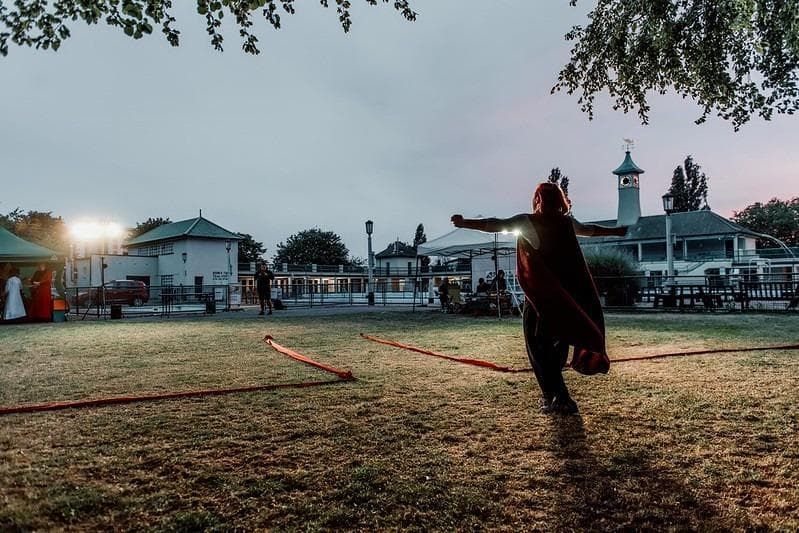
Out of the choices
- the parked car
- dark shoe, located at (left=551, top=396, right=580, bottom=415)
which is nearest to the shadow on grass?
dark shoe, located at (left=551, top=396, right=580, bottom=415)

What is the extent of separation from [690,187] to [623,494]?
231 feet

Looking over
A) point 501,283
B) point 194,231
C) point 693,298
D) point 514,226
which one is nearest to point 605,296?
point 693,298

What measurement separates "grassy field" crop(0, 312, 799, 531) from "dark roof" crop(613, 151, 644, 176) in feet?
164

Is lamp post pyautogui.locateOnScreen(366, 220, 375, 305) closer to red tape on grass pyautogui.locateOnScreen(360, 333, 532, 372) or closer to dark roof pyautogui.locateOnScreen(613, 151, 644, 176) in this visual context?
red tape on grass pyautogui.locateOnScreen(360, 333, 532, 372)

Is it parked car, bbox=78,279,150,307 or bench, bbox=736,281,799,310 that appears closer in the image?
bench, bbox=736,281,799,310

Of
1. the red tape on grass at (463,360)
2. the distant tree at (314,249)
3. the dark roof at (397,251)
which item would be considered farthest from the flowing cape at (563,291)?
the dark roof at (397,251)

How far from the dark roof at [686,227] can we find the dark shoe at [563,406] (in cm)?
4376

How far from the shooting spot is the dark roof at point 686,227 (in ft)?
149

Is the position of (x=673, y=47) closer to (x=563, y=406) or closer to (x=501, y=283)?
(x=563, y=406)

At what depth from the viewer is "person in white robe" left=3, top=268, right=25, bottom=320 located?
1456 cm

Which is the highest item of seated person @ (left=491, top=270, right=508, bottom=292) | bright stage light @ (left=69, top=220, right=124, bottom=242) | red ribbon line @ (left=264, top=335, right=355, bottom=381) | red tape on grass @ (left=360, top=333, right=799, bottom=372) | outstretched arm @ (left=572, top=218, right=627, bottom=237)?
bright stage light @ (left=69, top=220, right=124, bottom=242)

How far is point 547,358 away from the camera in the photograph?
11.7 ft

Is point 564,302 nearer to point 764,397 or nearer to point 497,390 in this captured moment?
point 497,390

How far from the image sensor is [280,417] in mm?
3475
